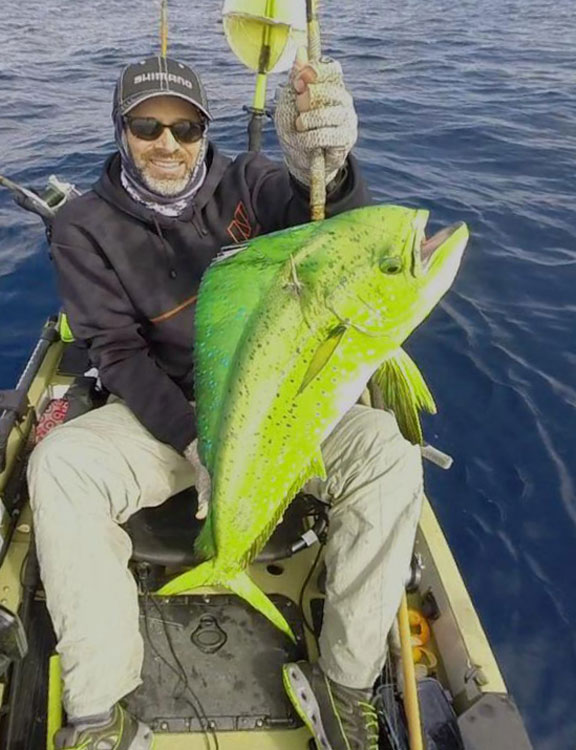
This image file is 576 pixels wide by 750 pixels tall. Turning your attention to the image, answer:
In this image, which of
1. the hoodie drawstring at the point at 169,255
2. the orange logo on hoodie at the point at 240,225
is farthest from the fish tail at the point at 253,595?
the orange logo on hoodie at the point at 240,225

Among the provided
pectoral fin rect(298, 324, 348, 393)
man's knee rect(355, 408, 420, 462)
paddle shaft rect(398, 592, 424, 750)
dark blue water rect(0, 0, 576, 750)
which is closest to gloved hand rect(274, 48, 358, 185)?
→ pectoral fin rect(298, 324, 348, 393)

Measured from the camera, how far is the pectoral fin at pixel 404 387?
101 inches

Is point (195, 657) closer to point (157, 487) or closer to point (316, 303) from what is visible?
point (157, 487)

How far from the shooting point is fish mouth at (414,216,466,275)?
7.11 ft

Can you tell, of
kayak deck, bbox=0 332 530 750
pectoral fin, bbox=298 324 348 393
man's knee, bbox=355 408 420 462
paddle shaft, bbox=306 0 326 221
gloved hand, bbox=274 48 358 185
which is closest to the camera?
pectoral fin, bbox=298 324 348 393

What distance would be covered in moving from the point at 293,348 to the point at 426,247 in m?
0.52

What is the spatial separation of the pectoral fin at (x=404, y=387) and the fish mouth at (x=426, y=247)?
14.5 inches

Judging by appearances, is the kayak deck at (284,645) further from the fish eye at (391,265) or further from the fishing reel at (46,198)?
the fish eye at (391,265)

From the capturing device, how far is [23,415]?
4141 mm

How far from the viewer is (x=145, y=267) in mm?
3635

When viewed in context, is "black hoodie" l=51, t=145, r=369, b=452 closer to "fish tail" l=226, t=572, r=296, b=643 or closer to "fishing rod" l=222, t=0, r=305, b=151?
"fish tail" l=226, t=572, r=296, b=643

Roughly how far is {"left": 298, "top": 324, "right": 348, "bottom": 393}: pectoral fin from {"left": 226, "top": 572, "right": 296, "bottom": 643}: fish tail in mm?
932

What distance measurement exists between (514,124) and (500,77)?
2.98 m

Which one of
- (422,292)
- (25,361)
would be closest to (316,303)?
(422,292)
